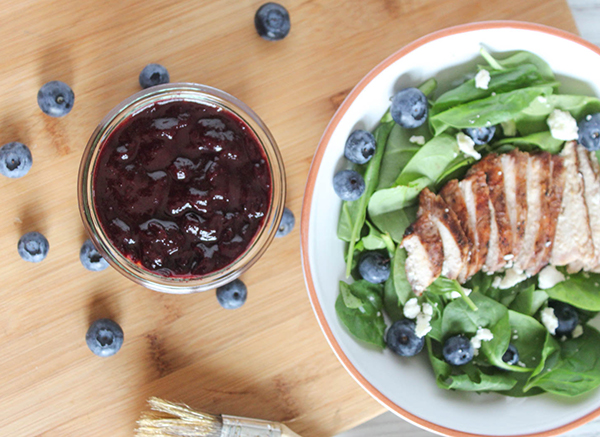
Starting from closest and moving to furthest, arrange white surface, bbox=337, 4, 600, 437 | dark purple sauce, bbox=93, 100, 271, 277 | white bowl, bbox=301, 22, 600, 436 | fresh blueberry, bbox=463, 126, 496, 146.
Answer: dark purple sauce, bbox=93, 100, 271, 277 < white bowl, bbox=301, 22, 600, 436 < fresh blueberry, bbox=463, 126, 496, 146 < white surface, bbox=337, 4, 600, 437

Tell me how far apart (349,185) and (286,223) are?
0.70ft

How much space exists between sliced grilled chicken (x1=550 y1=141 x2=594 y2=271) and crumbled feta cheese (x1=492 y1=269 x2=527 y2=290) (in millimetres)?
Result: 107

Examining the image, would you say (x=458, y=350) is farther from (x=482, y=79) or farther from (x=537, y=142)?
(x=482, y=79)

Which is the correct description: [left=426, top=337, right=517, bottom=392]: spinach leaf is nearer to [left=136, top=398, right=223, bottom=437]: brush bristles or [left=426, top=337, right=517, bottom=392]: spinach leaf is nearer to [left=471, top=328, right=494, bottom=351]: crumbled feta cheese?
[left=471, top=328, right=494, bottom=351]: crumbled feta cheese

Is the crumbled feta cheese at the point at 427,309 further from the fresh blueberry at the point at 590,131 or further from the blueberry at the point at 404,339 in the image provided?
the fresh blueberry at the point at 590,131

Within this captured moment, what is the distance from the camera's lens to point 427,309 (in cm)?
134

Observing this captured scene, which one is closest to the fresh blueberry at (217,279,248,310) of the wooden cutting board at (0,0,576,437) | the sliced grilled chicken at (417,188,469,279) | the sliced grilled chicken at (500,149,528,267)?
the wooden cutting board at (0,0,576,437)

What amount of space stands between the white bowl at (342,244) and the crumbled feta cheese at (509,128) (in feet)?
0.48

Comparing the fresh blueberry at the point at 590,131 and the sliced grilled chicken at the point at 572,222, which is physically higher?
the fresh blueberry at the point at 590,131

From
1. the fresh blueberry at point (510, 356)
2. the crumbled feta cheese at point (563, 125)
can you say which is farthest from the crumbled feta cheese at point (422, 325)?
the crumbled feta cheese at point (563, 125)

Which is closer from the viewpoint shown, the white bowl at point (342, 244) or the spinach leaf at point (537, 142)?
the white bowl at point (342, 244)

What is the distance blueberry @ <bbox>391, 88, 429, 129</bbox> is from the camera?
1245mm

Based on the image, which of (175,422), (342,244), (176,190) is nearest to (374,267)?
(342,244)

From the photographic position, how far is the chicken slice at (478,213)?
4.41ft
